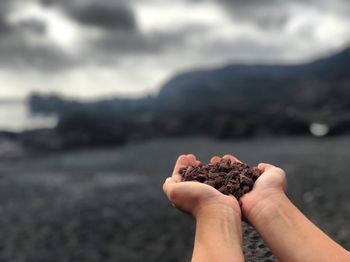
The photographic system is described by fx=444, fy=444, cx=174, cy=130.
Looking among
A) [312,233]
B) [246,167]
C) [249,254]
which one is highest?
[246,167]

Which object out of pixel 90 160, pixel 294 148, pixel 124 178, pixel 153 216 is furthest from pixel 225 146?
pixel 153 216

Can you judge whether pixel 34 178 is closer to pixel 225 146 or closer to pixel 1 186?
pixel 1 186

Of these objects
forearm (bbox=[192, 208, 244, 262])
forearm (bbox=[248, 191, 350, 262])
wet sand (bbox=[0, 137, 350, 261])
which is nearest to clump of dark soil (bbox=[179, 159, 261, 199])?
forearm (bbox=[248, 191, 350, 262])

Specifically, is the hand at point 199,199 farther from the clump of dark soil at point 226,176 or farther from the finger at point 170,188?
the clump of dark soil at point 226,176

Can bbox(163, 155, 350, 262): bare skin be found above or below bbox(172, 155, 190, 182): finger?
below

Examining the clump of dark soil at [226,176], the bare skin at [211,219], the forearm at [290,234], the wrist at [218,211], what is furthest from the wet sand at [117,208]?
the bare skin at [211,219]

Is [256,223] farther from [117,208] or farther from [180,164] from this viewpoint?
[117,208]

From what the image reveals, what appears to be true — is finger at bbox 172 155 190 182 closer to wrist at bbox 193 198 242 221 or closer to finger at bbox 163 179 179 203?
finger at bbox 163 179 179 203
